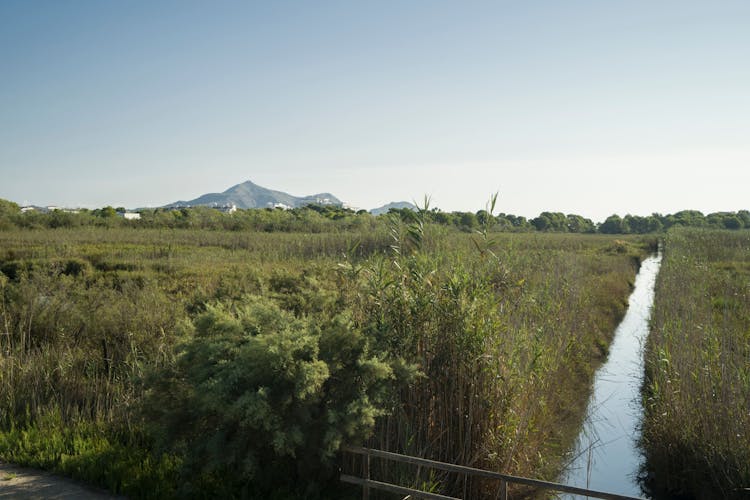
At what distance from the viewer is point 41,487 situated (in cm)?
467

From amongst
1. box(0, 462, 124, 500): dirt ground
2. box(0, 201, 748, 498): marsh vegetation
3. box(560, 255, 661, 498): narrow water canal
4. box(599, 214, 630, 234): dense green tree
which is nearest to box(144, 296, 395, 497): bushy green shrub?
box(0, 201, 748, 498): marsh vegetation

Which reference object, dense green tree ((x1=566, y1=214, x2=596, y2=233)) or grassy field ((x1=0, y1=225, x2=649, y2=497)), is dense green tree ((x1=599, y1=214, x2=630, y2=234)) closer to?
dense green tree ((x1=566, y1=214, x2=596, y2=233))

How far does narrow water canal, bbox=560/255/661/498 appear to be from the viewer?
7.03m

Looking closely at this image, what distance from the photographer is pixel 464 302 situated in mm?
5281

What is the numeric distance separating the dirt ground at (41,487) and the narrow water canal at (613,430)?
15.1 ft

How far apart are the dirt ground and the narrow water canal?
4611 millimetres

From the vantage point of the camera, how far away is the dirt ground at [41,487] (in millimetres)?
4508

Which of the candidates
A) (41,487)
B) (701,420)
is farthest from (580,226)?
(41,487)

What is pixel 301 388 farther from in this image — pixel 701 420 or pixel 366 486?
pixel 701 420

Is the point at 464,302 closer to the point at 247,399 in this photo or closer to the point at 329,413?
the point at 329,413

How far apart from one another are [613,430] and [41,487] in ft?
25.0

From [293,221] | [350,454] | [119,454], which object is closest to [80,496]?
[119,454]

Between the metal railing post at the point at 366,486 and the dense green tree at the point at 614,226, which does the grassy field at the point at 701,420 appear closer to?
the metal railing post at the point at 366,486

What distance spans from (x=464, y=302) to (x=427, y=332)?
47cm
